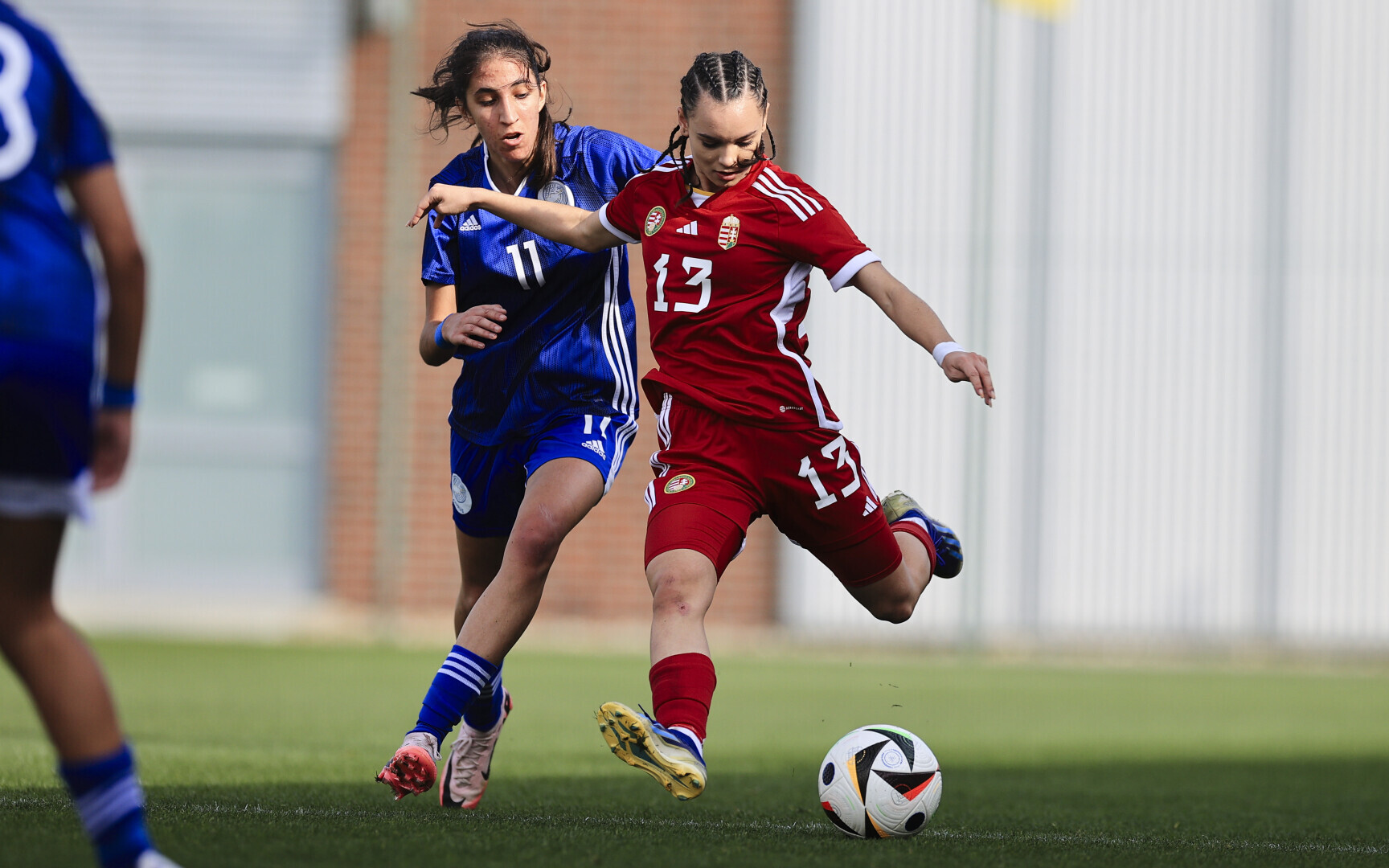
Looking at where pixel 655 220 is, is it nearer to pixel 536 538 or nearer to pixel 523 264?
pixel 523 264

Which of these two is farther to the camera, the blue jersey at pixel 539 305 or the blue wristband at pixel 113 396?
the blue jersey at pixel 539 305

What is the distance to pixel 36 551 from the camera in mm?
2672

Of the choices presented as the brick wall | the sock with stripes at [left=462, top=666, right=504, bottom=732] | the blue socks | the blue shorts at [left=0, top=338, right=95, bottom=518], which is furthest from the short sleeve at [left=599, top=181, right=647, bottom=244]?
the brick wall

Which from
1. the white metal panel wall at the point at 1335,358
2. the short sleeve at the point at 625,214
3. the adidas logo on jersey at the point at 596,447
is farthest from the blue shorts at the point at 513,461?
the white metal panel wall at the point at 1335,358

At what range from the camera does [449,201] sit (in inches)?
177

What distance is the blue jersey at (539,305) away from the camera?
4734 millimetres

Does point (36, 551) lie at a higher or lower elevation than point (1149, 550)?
higher

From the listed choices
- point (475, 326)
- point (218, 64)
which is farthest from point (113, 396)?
point (218, 64)

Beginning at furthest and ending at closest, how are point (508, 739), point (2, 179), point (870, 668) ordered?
point (870, 668) → point (508, 739) → point (2, 179)

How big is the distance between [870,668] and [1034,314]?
3.71 metres

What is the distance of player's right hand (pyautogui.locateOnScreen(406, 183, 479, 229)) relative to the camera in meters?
4.47

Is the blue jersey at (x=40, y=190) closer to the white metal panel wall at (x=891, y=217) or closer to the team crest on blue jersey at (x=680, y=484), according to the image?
the team crest on blue jersey at (x=680, y=484)

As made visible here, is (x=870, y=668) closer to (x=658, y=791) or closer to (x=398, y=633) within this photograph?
(x=398, y=633)

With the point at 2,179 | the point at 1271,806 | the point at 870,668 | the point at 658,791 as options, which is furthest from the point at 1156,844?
the point at 870,668
